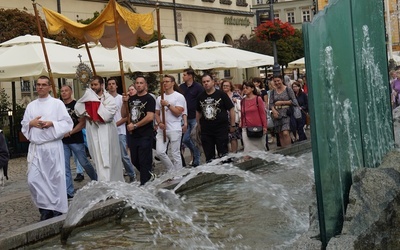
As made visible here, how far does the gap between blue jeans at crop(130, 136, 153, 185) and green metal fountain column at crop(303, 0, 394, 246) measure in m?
4.51

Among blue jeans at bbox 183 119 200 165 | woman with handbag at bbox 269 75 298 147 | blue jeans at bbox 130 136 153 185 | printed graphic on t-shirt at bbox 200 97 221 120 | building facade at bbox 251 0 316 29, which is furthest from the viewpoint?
building facade at bbox 251 0 316 29

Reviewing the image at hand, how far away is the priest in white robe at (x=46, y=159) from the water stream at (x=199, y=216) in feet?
2.58

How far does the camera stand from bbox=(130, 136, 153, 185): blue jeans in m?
11.0

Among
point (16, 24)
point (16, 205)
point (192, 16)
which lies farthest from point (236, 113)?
point (192, 16)

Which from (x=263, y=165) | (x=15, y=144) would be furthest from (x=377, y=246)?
(x=15, y=144)

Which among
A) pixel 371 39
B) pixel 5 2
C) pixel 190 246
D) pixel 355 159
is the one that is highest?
pixel 5 2

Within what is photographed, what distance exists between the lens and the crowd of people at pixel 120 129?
912 cm

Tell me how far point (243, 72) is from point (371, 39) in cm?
5107

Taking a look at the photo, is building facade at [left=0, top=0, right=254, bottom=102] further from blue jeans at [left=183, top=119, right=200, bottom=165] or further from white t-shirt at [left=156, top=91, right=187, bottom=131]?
white t-shirt at [left=156, top=91, right=187, bottom=131]

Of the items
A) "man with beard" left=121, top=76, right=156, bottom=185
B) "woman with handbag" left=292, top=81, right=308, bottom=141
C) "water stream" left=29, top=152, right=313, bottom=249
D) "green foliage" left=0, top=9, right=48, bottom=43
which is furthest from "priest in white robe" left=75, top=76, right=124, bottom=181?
"green foliage" left=0, top=9, right=48, bottom=43

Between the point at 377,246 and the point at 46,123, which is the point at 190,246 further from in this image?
the point at 46,123

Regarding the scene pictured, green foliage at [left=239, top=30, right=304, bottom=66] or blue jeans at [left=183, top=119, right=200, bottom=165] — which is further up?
green foliage at [left=239, top=30, right=304, bottom=66]

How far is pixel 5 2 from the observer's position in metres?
35.2

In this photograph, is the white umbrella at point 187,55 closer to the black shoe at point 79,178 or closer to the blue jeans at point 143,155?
the black shoe at point 79,178
